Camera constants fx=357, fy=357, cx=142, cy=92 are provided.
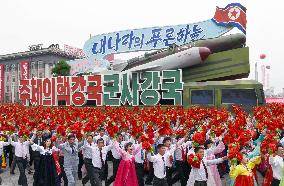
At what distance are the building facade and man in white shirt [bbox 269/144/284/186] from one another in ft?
239

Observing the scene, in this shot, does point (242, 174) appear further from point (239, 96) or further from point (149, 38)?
point (149, 38)

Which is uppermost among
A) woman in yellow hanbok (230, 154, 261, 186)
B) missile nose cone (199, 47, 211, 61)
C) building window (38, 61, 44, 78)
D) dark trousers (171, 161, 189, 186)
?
building window (38, 61, 44, 78)

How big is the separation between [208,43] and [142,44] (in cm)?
1092

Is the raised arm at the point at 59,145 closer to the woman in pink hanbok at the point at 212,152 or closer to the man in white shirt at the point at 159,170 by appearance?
the man in white shirt at the point at 159,170

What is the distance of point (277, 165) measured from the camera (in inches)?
302

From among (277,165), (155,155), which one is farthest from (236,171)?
(155,155)

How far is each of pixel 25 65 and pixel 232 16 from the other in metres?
52.7

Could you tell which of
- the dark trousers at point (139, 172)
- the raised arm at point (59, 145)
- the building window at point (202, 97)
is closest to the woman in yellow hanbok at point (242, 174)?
the dark trousers at point (139, 172)

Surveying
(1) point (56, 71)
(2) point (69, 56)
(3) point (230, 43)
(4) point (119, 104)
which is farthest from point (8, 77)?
(3) point (230, 43)

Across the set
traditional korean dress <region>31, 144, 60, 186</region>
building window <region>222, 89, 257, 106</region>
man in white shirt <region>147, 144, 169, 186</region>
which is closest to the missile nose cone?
building window <region>222, 89, 257, 106</region>

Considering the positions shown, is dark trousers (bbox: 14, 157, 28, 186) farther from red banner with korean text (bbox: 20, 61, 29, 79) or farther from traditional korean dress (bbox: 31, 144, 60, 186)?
red banner with korean text (bbox: 20, 61, 29, 79)

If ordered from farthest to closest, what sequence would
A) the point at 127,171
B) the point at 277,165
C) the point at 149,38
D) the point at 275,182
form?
the point at 149,38
the point at 127,171
the point at 275,182
the point at 277,165

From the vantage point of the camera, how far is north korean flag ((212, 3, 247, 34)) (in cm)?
3525

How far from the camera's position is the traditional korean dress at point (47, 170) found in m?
9.38
